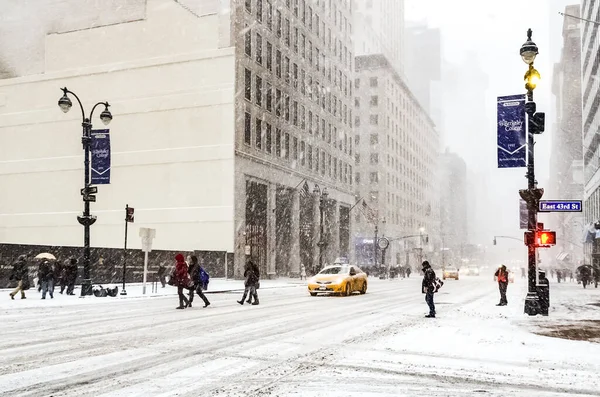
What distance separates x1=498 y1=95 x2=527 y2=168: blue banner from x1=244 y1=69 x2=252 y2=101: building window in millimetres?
34557

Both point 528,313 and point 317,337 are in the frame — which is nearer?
point 317,337

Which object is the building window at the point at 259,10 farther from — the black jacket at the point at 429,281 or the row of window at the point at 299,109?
the black jacket at the point at 429,281

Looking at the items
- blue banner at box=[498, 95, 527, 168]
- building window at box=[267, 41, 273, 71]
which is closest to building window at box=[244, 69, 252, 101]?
building window at box=[267, 41, 273, 71]

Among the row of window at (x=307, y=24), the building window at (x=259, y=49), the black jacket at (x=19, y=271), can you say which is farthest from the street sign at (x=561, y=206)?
the row of window at (x=307, y=24)

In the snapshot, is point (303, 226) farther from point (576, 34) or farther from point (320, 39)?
point (576, 34)

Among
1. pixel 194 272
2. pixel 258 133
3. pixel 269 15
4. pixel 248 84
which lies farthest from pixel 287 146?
pixel 194 272

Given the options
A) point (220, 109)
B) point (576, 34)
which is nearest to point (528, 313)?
point (220, 109)

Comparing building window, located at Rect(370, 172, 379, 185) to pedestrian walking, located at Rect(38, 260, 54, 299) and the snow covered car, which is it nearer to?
the snow covered car

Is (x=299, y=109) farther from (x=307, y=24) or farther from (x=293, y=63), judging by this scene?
(x=307, y=24)

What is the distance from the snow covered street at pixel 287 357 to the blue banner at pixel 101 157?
9.85 m

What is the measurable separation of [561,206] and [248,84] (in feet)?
120

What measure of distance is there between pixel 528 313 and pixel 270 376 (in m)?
11.5

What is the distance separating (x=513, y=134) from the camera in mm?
17484

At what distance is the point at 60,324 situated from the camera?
1432 centimetres
